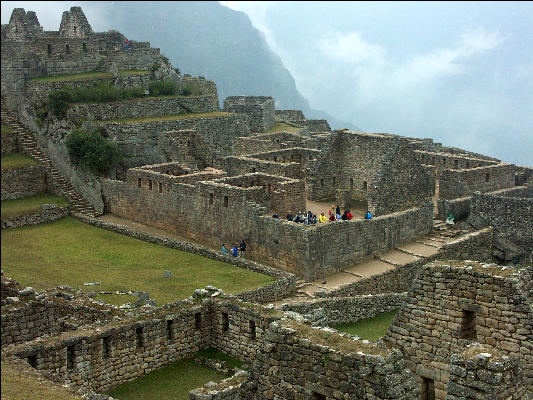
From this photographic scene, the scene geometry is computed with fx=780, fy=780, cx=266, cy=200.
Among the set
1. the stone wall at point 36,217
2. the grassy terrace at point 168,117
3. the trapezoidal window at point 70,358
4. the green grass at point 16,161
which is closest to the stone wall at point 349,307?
the trapezoidal window at point 70,358

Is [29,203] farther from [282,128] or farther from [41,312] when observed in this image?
[282,128]

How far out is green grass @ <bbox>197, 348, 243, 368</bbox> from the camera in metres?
14.7

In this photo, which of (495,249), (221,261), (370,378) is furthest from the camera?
(495,249)

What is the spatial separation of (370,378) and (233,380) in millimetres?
3753

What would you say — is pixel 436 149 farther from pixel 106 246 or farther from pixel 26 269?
pixel 26 269

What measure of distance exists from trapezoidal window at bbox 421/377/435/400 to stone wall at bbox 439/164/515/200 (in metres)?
22.7

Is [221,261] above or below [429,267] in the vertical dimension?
below

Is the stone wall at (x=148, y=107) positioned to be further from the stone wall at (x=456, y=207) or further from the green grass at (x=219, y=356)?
the green grass at (x=219, y=356)

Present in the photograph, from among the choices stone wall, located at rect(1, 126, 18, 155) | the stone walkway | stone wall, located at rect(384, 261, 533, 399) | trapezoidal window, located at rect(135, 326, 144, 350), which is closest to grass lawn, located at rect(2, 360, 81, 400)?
trapezoidal window, located at rect(135, 326, 144, 350)

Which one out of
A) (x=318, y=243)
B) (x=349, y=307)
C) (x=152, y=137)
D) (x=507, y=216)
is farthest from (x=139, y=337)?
(x=152, y=137)

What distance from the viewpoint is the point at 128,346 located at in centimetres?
1398

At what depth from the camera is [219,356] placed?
15.1m

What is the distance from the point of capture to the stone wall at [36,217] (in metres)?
27.2

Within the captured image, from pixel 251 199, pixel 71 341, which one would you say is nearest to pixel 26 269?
pixel 251 199
